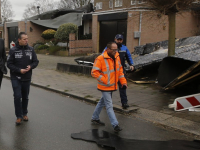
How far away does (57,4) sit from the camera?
61156 millimetres

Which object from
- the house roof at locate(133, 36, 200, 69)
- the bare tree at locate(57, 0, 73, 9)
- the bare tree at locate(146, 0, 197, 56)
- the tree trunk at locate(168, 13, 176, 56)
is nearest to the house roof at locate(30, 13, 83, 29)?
the house roof at locate(133, 36, 200, 69)

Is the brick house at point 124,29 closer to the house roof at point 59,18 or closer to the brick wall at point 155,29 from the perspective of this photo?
the brick wall at point 155,29

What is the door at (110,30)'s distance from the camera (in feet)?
62.7

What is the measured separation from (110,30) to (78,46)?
9.77 ft

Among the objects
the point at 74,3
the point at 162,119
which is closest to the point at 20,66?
the point at 162,119

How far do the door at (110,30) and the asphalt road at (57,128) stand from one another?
12975 mm

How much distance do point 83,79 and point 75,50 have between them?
10.5m

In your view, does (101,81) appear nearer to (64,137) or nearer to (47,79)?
(64,137)

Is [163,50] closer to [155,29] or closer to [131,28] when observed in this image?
[131,28]

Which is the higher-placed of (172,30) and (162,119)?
(172,30)

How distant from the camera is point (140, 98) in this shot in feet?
23.9

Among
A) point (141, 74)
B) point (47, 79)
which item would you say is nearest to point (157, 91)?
point (141, 74)

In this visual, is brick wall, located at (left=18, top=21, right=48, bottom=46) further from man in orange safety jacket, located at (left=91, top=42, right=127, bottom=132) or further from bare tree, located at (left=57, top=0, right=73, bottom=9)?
bare tree, located at (left=57, top=0, right=73, bottom=9)

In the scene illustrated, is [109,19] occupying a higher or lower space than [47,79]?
higher
